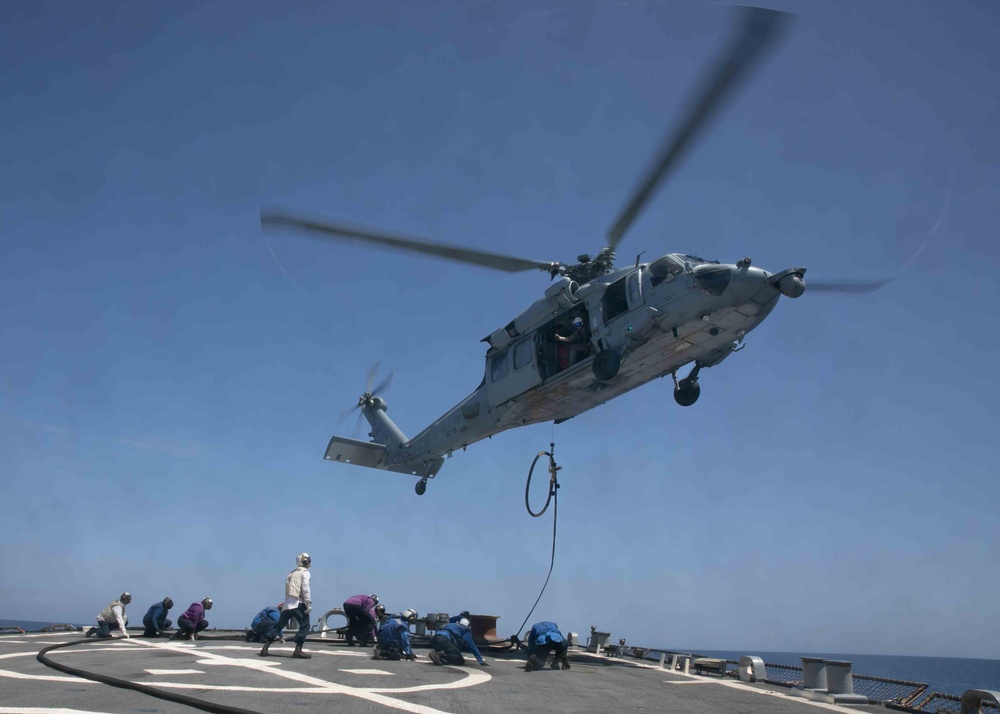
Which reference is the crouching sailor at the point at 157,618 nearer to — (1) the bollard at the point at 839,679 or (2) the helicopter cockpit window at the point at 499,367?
(2) the helicopter cockpit window at the point at 499,367

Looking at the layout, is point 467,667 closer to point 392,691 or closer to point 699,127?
point 392,691

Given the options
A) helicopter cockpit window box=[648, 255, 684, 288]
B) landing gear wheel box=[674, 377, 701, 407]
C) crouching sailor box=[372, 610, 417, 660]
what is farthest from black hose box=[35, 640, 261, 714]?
landing gear wheel box=[674, 377, 701, 407]

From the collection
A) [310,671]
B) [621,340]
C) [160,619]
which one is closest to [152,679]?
[310,671]

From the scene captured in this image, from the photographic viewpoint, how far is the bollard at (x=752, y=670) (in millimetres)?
14320

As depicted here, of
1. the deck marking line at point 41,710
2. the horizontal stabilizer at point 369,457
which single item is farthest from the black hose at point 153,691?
the horizontal stabilizer at point 369,457

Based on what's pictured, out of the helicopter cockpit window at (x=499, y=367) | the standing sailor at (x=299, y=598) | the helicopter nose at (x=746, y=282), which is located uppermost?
the helicopter nose at (x=746, y=282)

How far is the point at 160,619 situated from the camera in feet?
61.9

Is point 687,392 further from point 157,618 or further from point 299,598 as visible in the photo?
point 157,618

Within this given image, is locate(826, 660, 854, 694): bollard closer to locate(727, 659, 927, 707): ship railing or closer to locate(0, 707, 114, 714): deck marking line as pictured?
locate(727, 659, 927, 707): ship railing

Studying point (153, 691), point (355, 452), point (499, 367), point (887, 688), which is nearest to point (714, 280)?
point (499, 367)

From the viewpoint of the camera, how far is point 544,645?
13602 mm

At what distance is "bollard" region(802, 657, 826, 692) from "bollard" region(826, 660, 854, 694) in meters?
0.11

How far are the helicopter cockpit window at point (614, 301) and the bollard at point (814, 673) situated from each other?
9.21 m

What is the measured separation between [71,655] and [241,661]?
11.5 feet
